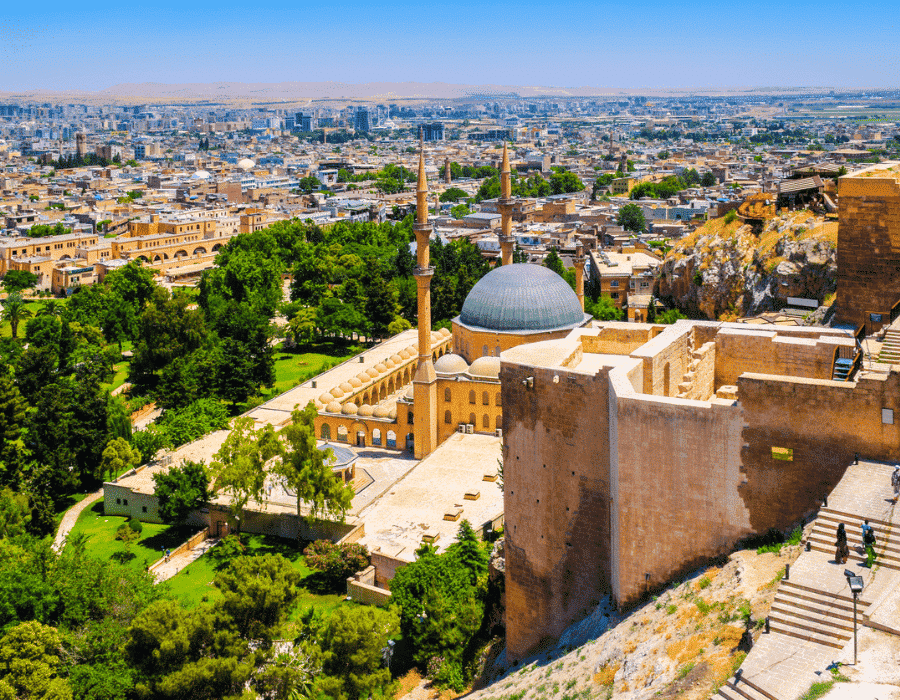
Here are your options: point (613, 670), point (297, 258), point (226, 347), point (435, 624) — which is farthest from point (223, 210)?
point (613, 670)

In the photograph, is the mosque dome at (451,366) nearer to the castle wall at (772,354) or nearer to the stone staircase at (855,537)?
the castle wall at (772,354)

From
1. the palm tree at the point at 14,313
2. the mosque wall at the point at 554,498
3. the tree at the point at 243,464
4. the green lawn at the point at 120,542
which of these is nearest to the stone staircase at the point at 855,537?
the mosque wall at the point at 554,498

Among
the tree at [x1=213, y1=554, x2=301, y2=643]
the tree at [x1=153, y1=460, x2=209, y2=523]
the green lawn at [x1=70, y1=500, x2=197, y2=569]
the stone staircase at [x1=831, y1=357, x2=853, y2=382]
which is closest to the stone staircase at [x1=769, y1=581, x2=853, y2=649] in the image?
the stone staircase at [x1=831, y1=357, x2=853, y2=382]

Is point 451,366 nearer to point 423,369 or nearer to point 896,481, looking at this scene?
point 423,369

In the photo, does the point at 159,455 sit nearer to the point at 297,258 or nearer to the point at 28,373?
the point at 28,373

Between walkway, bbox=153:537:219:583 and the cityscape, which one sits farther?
walkway, bbox=153:537:219:583

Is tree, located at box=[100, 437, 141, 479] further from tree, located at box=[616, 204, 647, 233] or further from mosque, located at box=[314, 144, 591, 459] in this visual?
tree, located at box=[616, 204, 647, 233]
